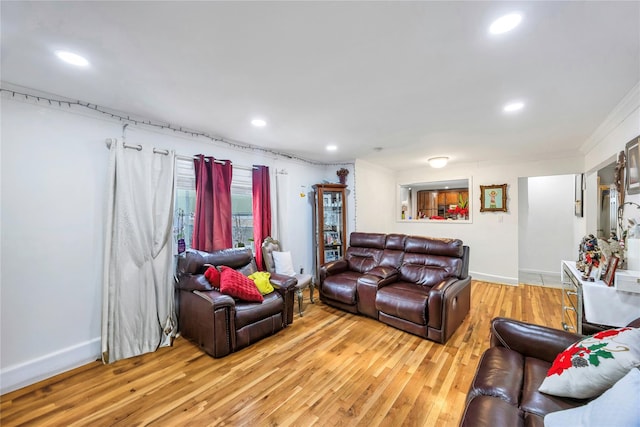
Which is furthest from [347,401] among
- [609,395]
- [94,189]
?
[94,189]

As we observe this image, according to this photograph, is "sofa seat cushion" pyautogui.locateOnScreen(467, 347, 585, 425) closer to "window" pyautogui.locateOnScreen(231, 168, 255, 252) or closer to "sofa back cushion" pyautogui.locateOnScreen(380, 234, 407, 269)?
"sofa back cushion" pyautogui.locateOnScreen(380, 234, 407, 269)

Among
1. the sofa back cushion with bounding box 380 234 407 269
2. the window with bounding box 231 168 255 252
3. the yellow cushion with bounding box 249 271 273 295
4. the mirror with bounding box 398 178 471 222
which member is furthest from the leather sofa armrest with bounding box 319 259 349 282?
the mirror with bounding box 398 178 471 222

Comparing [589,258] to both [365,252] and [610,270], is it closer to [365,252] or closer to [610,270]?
[610,270]

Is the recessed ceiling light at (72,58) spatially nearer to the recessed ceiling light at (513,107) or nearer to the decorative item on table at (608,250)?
the recessed ceiling light at (513,107)

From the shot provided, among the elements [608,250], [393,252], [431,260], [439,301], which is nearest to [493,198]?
[431,260]

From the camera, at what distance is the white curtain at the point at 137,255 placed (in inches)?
96.4

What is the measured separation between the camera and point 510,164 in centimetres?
476

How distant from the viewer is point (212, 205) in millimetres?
3246

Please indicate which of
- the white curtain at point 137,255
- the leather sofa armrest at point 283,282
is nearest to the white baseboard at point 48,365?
the white curtain at point 137,255

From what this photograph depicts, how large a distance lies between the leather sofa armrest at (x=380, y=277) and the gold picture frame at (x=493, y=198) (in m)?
2.71

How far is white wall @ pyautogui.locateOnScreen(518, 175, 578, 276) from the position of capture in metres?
5.14

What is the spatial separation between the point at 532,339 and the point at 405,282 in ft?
6.10

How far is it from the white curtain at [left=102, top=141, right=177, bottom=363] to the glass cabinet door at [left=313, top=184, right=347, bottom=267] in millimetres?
2432

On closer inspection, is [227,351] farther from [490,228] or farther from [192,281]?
[490,228]
